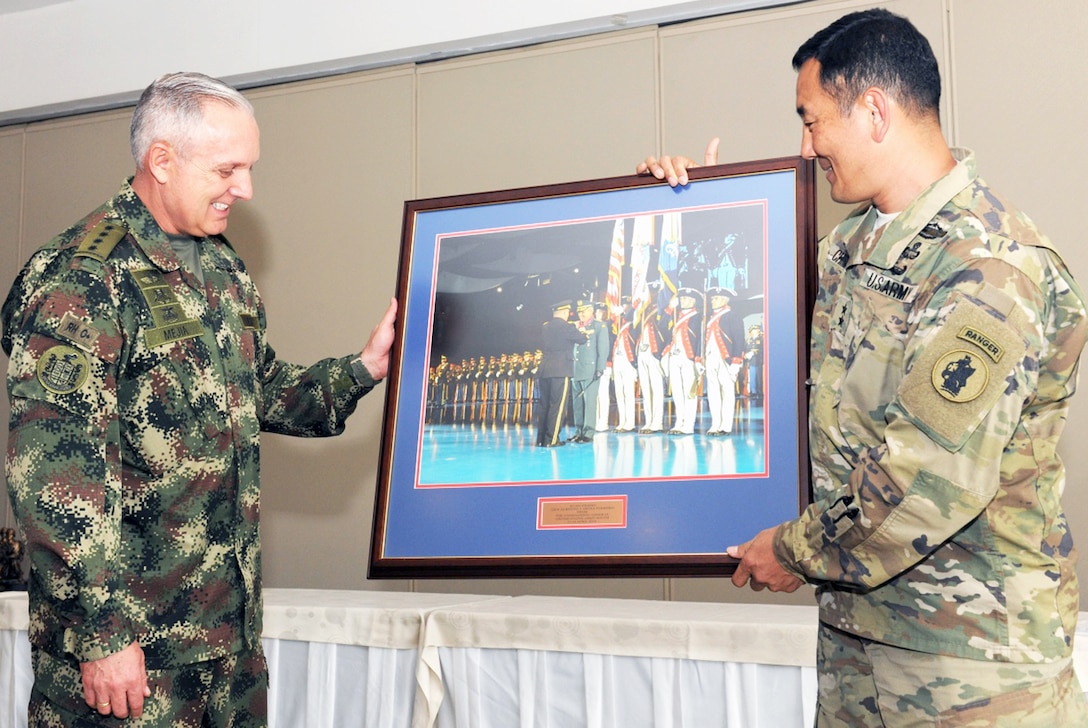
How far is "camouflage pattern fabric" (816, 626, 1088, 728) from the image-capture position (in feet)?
4.58

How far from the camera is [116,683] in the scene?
169cm

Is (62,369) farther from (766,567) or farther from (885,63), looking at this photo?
(885,63)

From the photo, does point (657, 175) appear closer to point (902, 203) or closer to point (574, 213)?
point (574, 213)

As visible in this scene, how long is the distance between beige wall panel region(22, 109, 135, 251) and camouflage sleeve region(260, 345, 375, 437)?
2554mm

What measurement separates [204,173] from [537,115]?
6.50ft

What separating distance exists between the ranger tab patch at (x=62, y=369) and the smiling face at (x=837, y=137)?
1231 mm

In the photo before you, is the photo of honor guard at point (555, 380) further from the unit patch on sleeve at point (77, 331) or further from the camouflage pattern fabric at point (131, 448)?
the unit patch on sleeve at point (77, 331)

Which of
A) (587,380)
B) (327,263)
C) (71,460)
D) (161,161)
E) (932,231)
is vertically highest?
(327,263)

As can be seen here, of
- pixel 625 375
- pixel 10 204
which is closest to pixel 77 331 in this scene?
pixel 625 375

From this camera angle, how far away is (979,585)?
4.70 feet

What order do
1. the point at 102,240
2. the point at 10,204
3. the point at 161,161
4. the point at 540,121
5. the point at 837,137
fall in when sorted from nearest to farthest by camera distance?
the point at 837,137, the point at 102,240, the point at 161,161, the point at 540,121, the point at 10,204

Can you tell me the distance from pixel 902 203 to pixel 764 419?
58 cm

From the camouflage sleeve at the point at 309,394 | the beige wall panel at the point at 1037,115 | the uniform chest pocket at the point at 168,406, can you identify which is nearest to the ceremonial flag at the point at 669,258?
the camouflage sleeve at the point at 309,394

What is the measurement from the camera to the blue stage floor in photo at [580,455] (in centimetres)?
209
